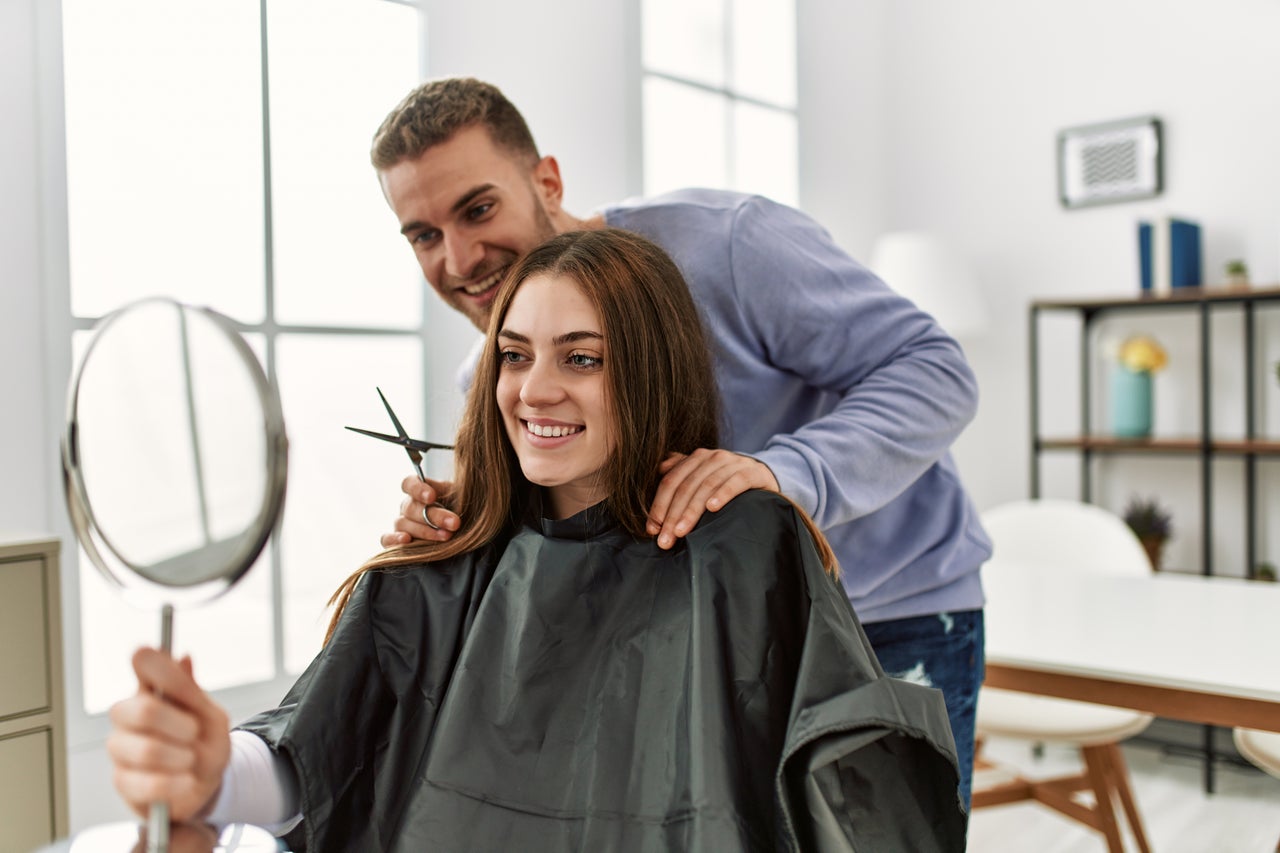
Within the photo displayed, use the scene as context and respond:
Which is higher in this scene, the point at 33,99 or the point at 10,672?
the point at 33,99

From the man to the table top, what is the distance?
0.39 metres

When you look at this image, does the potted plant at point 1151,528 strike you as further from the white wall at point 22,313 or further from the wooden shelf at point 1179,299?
the white wall at point 22,313

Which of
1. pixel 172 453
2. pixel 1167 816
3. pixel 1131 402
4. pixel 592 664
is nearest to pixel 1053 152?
pixel 1131 402

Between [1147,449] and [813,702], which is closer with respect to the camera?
[813,702]

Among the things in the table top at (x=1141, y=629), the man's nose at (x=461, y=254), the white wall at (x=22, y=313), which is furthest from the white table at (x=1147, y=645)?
the white wall at (x=22, y=313)

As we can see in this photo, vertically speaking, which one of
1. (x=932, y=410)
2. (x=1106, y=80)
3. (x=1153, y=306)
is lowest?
(x=932, y=410)

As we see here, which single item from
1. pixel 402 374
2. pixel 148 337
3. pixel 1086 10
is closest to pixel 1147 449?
pixel 1086 10

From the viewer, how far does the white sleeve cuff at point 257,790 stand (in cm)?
92

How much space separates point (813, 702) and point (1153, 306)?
3.31 metres

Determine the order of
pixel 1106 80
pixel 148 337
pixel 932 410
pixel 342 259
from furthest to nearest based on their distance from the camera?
1. pixel 1106 80
2. pixel 342 259
3. pixel 932 410
4. pixel 148 337

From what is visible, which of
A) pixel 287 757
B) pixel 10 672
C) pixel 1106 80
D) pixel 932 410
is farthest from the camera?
pixel 1106 80

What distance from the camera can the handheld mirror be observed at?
0.69 metres

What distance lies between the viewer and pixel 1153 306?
12.4 feet

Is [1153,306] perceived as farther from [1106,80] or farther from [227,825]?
[227,825]
